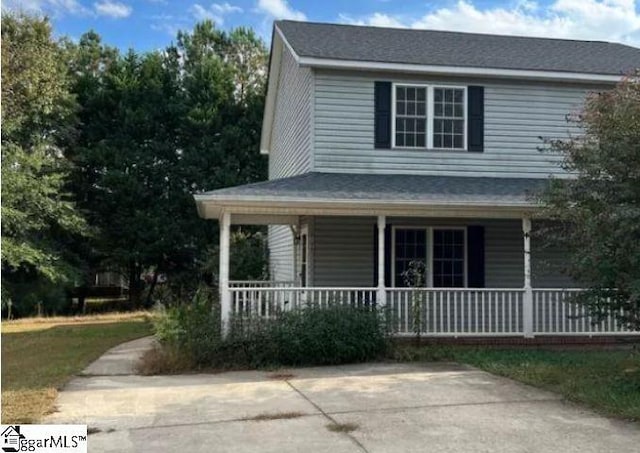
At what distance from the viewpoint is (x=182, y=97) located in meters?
30.8

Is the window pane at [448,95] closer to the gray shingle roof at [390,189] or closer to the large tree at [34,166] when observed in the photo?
the gray shingle roof at [390,189]

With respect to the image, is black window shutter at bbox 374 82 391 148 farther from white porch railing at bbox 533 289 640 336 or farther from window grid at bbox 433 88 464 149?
white porch railing at bbox 533 289 640 336

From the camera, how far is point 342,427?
6.30m

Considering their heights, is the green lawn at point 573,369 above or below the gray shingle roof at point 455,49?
below

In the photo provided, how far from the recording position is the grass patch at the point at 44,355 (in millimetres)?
7367

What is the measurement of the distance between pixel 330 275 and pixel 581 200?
609 centimetres

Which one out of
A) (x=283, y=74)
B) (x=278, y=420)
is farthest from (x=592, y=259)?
(x=283, y=74)

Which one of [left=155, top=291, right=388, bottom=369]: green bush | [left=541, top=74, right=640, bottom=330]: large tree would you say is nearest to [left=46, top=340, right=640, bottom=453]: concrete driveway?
[left=155, top=291, right=388, bottom=369]: green bush

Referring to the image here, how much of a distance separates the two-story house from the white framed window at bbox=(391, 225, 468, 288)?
0.07ft

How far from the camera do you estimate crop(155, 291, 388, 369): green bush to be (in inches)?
400

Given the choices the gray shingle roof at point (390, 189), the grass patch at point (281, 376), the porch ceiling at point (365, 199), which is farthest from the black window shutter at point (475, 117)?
the grass patch at point (281, 376)

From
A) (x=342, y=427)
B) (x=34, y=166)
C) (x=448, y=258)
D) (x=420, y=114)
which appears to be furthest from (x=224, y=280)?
(x=34, y=166)

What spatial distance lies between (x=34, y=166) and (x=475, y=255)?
17.3 metres

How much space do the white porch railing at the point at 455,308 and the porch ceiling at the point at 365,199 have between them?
1.38m
